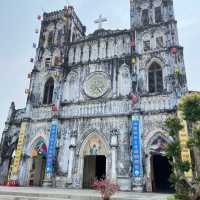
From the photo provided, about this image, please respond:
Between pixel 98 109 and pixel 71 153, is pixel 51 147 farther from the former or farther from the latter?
pixel 98 109

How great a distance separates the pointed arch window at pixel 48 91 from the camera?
65.8 ft

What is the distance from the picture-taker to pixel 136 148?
14.9 meters

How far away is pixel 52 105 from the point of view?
19.0 metres

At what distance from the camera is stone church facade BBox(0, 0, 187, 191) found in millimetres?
15492

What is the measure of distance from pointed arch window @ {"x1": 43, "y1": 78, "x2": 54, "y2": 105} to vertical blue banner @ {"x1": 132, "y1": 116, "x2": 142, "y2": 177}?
8.15 m

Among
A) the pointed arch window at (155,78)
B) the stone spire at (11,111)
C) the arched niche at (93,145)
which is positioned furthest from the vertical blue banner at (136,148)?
the stone spire at (11,111)

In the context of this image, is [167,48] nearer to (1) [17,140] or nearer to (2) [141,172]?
(2) [141,172]

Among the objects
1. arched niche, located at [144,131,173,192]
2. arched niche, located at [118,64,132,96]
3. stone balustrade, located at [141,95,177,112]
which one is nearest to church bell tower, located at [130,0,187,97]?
stone balustrade, located at [141,95,177,112]

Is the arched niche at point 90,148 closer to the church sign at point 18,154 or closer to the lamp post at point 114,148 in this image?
the lamp post at point 114,148

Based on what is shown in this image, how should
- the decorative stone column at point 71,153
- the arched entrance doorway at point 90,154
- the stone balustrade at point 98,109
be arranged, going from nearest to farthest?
the decorative stone column at point 71,153 < the arched entrance doorway at point 90,154 < the stone balustrade at point 98,109

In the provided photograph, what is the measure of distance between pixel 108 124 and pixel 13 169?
827 cm

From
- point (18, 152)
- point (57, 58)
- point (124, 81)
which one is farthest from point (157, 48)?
point (18, 152)

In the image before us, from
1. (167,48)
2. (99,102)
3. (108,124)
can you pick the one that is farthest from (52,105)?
(167,48)

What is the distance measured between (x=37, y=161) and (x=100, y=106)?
279 inches
